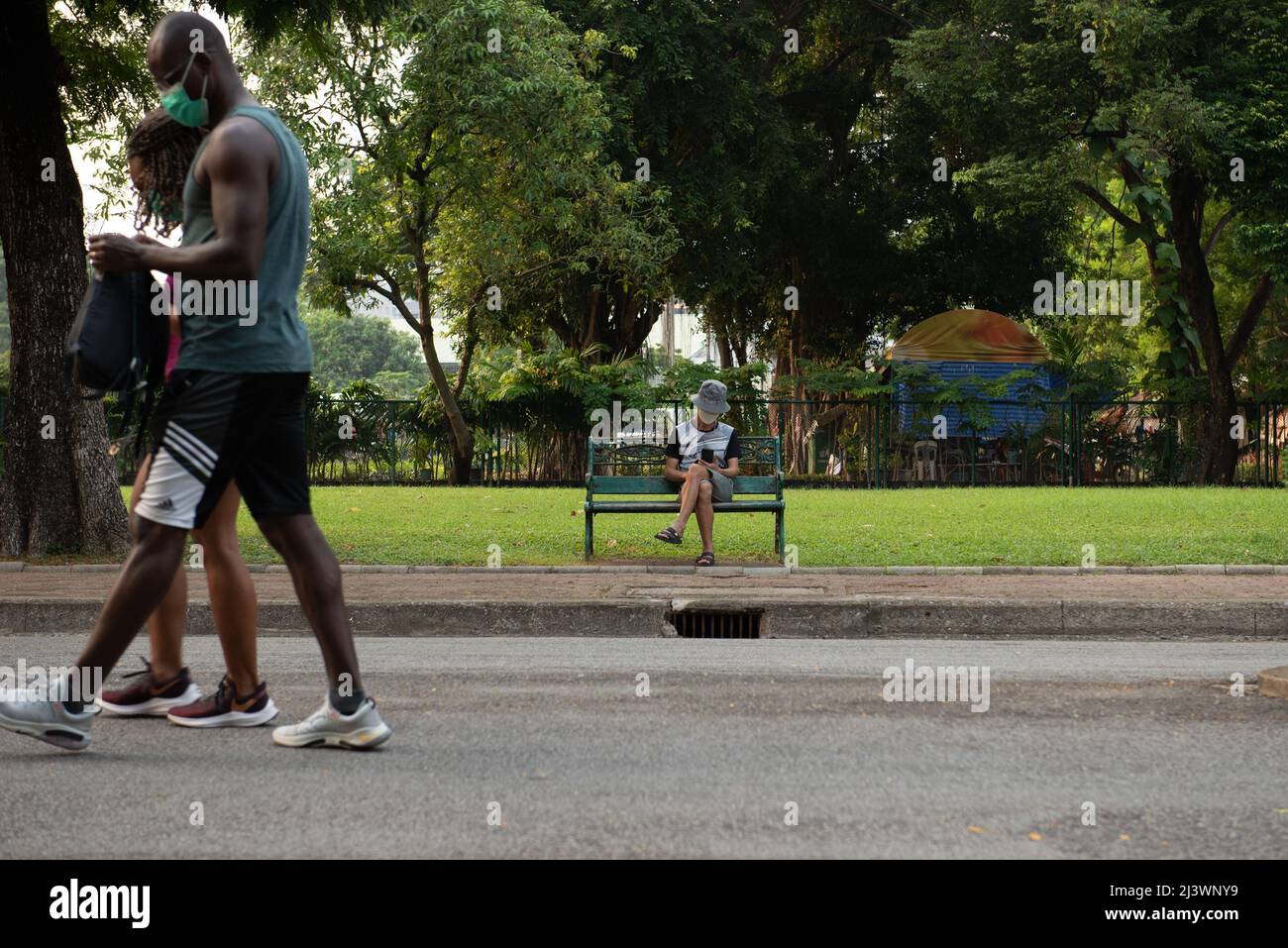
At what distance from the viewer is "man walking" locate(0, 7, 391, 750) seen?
479 centimetres

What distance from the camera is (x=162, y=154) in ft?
17.7

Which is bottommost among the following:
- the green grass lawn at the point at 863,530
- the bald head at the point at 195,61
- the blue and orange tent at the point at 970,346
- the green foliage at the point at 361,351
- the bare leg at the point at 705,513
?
the green grass lawn at the point at 863,530

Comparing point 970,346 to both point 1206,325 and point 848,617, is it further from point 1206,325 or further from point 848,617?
point 848,617

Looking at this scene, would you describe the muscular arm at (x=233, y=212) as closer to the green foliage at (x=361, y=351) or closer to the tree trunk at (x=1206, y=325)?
the tree trunk at (x=1206, y=325)

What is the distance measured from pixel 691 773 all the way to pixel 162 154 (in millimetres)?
2829

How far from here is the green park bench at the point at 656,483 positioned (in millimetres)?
12516

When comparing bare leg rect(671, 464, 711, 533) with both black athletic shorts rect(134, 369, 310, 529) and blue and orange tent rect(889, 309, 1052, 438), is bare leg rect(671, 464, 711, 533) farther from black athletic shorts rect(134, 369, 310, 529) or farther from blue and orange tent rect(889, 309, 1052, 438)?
blue and orange tent rect(889, 309, 1052, 438)

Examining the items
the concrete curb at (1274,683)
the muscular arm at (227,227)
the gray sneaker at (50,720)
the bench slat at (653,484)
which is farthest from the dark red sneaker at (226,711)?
the bench slat at (653,484)

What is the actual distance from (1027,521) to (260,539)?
312 inches

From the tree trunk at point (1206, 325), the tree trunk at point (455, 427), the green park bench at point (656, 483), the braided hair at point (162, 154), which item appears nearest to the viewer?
the braided hair at point (162, 154)

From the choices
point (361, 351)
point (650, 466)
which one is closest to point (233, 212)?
point (650, 466)

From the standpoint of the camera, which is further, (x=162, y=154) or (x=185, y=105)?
(x=162, y=154)
